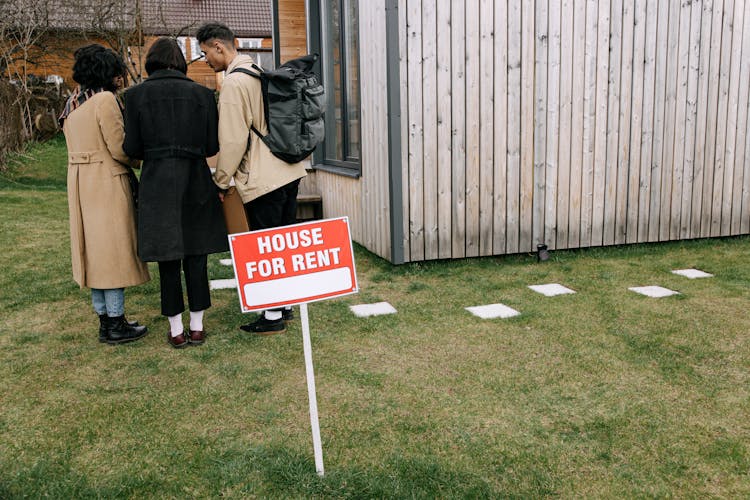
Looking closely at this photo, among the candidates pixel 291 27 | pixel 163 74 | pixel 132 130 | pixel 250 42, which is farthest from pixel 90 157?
pixel 250 42

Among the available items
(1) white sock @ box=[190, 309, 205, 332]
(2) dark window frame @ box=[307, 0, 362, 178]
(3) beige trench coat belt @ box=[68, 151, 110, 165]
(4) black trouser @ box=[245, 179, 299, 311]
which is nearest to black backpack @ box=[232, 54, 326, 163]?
(4) black trouser @ box=[245, 179, 299, 311]

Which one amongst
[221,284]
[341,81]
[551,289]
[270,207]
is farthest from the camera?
[341,81]

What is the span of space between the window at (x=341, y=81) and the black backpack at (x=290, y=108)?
255 cm

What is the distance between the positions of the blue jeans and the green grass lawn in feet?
0.66

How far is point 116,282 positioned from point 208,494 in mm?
1847

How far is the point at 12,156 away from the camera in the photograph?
11.8m

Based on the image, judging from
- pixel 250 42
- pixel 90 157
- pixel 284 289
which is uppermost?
pixel 250 42

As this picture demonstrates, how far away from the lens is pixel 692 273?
5254 millimetres

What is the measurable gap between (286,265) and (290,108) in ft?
5.56

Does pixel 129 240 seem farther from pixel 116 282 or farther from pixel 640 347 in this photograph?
pixel 640 347

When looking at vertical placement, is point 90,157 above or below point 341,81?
below

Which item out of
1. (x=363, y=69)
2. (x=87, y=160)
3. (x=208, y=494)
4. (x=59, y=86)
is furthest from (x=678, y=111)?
(x=59, y=86)

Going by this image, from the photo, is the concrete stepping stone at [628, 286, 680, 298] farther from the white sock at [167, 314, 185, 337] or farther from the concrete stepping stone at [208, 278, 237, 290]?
the white sock at [167, 314, 185, 337]

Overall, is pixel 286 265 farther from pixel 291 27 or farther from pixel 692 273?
pixel 291 27
